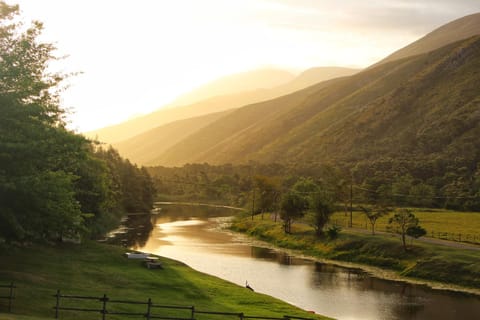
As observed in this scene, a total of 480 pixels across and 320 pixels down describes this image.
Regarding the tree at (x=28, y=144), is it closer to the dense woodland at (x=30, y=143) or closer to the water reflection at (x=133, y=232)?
the dense woodland at (x=30, y=143)

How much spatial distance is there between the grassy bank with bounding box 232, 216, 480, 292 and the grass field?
373 inches

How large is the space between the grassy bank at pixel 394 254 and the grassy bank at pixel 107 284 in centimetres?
2777

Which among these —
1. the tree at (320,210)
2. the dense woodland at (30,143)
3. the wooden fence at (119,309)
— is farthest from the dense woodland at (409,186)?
the dense woodland at (30,143)

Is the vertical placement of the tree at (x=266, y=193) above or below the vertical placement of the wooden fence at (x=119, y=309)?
above

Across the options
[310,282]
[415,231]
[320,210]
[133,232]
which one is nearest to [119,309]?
[310,282]

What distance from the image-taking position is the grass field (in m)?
88.3

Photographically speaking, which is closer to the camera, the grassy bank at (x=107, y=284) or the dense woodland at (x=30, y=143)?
the dense woodland at (x=30, y=143)

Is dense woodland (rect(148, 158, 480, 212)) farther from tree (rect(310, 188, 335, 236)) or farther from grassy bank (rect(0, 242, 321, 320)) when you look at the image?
grassy bank (rect(0, 242, 321, 320))

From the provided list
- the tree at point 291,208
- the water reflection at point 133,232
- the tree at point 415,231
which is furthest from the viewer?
the tree at point 291,208

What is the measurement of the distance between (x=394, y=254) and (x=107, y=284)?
4604 cm

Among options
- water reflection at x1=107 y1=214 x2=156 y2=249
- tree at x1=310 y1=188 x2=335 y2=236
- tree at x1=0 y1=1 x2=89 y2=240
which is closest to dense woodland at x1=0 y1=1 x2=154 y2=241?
tree at x1=0 y1=1 x2=89 y2=240

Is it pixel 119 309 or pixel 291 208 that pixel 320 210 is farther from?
pixel 119 309

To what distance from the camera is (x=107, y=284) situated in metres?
44.6

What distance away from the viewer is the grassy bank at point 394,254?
217 feet
